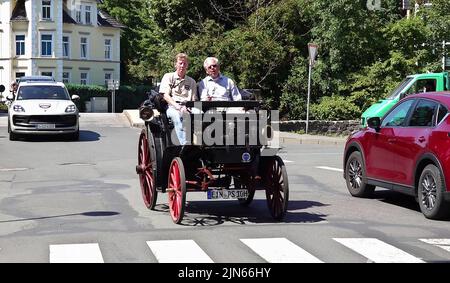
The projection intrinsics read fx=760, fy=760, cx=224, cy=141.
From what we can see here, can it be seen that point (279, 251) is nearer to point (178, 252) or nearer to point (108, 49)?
point (178, 252)

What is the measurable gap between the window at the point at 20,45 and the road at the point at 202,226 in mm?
55116

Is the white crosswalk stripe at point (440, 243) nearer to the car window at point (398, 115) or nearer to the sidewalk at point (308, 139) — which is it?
the car window at point (398, 115)

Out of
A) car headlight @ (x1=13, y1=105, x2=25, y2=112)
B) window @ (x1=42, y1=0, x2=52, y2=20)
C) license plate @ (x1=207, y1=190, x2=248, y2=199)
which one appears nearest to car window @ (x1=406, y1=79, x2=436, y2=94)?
car headlight @ (x1=13, y1=105, x2=25, y2=112)

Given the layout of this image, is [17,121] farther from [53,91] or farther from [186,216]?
[186,216]

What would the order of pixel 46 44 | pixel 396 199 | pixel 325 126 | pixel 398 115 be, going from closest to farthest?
pixel 398 115
pixel 396 199
pixel 325 126
pixel 46 44

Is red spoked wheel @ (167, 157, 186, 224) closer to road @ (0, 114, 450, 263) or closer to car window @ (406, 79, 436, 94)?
road @ (0, 114, 450, 263)

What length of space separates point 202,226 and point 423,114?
3544 millimetres

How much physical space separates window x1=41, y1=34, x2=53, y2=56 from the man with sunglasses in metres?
61.1

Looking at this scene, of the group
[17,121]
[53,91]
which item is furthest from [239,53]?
[17,121]

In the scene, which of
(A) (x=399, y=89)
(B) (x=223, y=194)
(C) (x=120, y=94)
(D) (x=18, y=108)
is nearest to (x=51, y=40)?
(C) (x=120, y=94)

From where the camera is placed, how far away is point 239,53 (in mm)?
29969

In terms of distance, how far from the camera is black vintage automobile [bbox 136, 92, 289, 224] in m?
Answer: 9.45

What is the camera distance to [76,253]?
7766 mm

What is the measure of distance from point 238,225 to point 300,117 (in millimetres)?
20923
